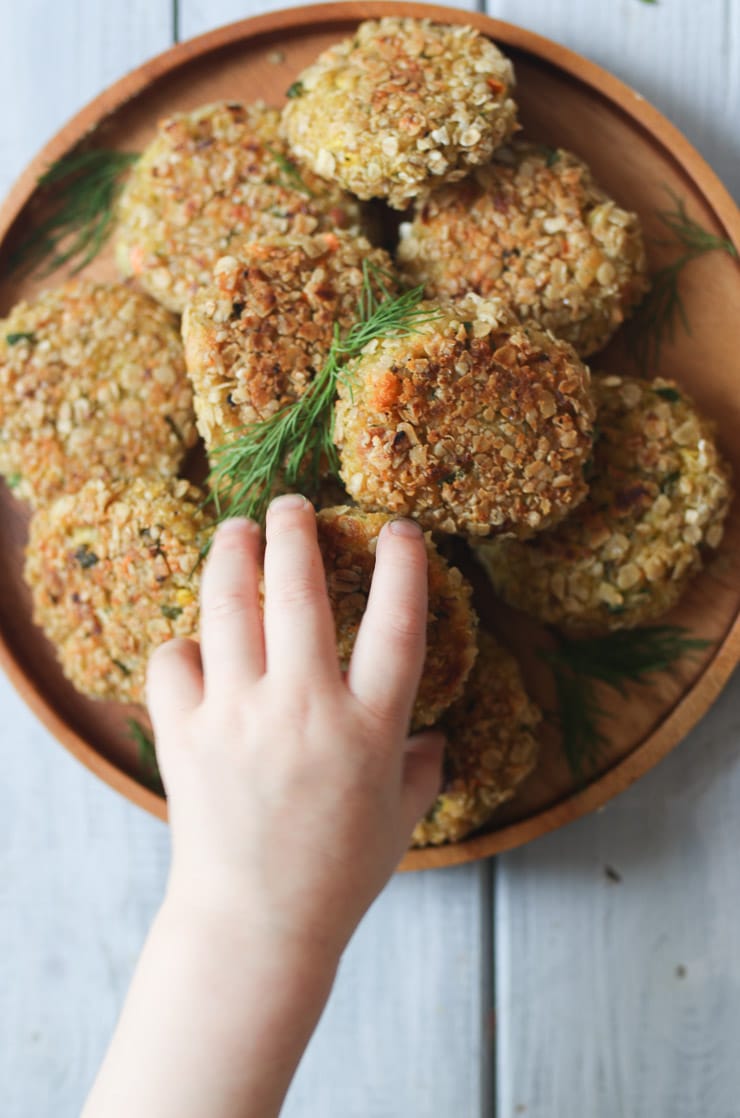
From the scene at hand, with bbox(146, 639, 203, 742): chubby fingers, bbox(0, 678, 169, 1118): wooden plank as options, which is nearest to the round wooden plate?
bbox(0, 678, 169, 1118): wooden plank

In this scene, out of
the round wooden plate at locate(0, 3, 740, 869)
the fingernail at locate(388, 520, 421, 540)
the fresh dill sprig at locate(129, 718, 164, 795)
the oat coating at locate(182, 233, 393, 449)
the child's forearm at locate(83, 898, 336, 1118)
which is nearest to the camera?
the child's forearm at locate(83, 898, 336, 1118)

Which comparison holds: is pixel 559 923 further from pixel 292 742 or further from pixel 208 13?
pixel 208 13

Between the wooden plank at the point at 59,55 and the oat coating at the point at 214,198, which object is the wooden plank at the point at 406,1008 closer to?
the wooden plank at the point at 59,55

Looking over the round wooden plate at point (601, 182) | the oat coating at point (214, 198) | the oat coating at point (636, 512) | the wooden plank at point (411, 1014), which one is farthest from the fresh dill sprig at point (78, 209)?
the wooden plank at point (411, 1014)

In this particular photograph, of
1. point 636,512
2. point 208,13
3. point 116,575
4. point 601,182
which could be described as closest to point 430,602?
point 636,512

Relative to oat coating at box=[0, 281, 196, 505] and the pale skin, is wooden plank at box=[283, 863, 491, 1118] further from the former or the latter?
oat coating at box=[0, 281, 196, 505]
